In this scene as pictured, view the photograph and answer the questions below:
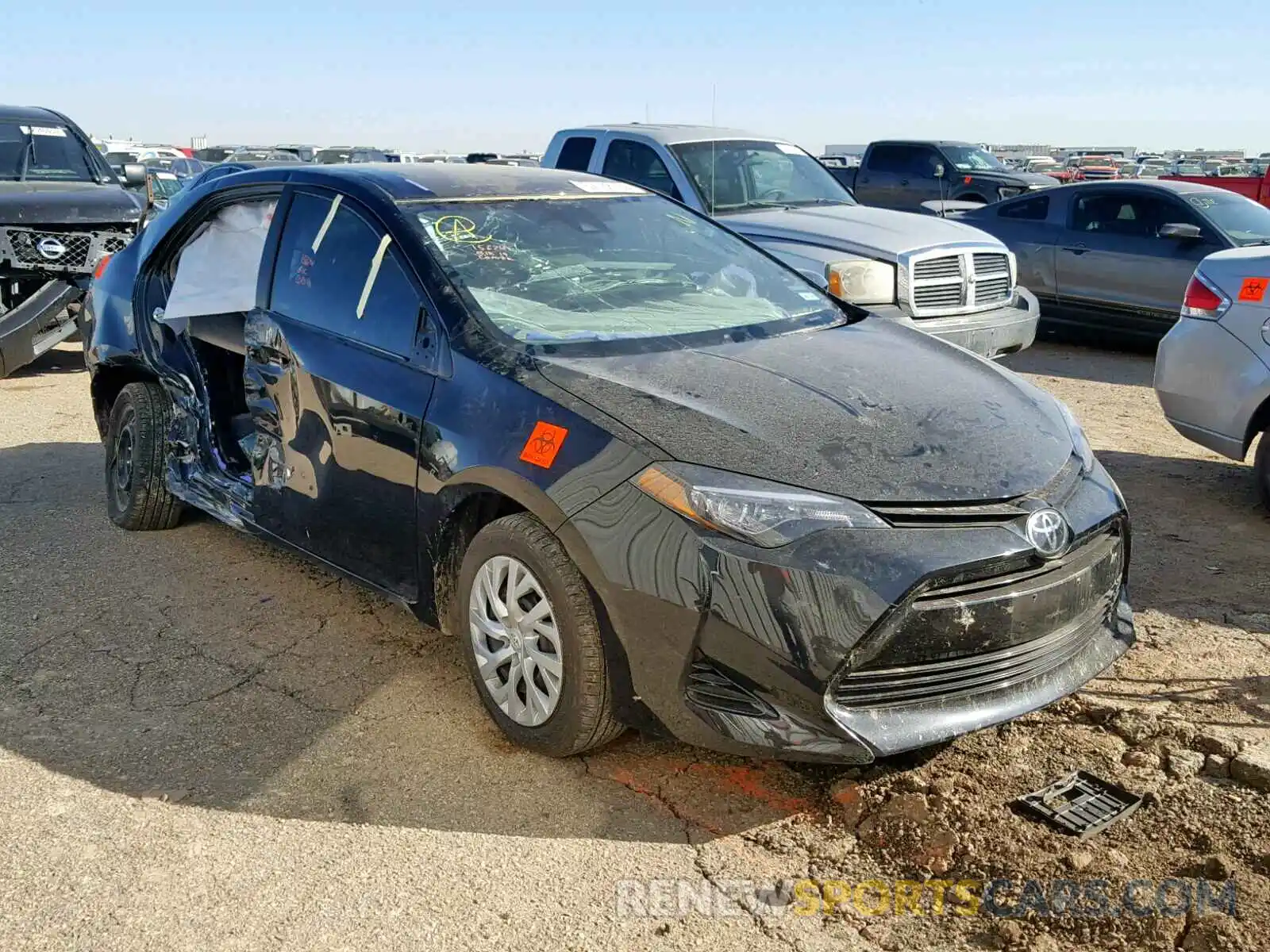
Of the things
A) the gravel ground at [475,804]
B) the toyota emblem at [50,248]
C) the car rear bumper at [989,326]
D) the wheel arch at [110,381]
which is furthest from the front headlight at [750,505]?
the toyota emblem at [50,248]

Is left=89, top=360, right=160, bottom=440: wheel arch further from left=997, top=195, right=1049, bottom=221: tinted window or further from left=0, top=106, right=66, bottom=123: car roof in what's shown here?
left=997, top=195, right=1049, bottom=221: tinted window

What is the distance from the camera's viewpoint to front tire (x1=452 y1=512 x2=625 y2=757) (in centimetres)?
321

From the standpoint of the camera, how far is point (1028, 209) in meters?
11.6

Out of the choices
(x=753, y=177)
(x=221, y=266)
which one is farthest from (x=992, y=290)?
(x=221, y=266)

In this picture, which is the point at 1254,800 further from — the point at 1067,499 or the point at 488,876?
the point at 488,876

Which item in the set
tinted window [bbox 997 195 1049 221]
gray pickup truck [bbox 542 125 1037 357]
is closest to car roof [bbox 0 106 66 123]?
gray pickup truck [bbox 542 125 1037 357]

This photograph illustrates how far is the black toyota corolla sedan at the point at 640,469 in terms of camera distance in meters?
2.97

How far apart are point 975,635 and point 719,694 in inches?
26.1

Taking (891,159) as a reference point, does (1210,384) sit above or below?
above

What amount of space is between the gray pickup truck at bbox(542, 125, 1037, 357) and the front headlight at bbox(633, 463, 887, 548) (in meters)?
4.93

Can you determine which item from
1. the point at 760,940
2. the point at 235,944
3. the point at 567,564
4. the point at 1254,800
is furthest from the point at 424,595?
the point at 1254,800

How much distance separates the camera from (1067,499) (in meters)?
3.31

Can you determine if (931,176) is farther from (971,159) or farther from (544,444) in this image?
(544,444)

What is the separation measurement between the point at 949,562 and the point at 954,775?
74 cm
